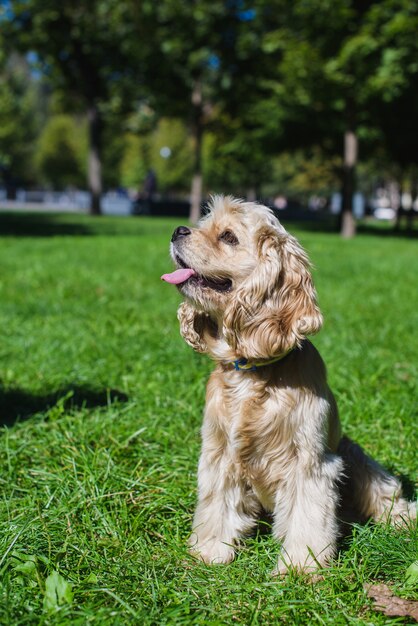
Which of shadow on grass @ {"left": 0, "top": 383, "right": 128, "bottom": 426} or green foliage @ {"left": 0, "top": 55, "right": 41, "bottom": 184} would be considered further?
green foliage @ {"left": 0, "top": 55, "right": 41, "bottom": 184}

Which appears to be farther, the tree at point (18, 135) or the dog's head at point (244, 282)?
the tree at point (18, 135)

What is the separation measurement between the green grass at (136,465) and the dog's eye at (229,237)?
52.9 inches

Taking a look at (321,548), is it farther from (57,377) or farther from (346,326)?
(346,326)

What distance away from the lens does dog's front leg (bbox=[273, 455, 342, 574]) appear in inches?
109

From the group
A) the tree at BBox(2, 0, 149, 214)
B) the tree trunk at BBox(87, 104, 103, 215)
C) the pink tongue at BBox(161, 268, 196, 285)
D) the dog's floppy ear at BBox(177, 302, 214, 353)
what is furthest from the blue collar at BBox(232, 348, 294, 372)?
the tree trunk at BBox(87, 104, 103, 215)

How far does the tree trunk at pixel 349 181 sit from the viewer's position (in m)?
22.3

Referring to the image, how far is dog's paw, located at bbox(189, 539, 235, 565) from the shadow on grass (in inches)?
61.4

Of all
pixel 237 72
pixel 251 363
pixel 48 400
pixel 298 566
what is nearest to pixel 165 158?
pixel 237 72

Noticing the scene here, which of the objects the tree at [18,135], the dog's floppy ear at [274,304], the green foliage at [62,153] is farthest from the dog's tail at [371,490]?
the green foliage at [62,153]

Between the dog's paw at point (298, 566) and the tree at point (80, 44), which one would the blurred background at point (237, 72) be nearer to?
the tree at point (80, 44)

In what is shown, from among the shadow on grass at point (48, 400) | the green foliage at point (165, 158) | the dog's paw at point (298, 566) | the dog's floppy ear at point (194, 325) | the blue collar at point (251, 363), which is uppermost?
the green foliage at point (165, 158)

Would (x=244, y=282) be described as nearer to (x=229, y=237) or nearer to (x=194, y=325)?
(x=229, y=237)

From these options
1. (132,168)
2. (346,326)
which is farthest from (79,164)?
(346,326)

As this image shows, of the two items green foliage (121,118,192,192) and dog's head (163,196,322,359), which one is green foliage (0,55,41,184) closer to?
green foliage (121,118,192,192)
